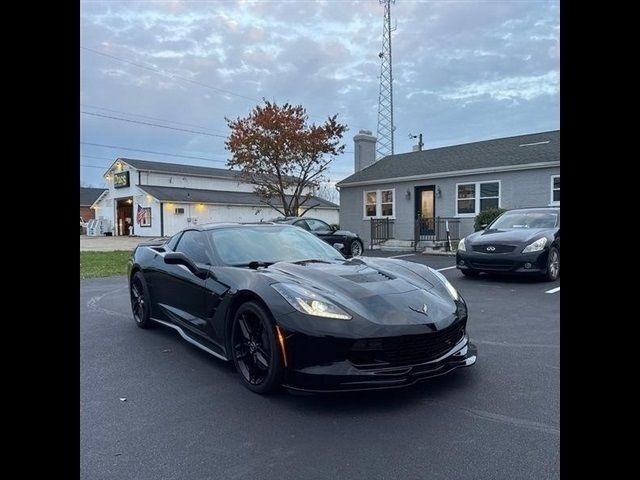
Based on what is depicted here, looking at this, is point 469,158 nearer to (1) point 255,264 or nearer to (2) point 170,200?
(1) point 255,264

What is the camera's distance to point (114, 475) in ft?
7.75

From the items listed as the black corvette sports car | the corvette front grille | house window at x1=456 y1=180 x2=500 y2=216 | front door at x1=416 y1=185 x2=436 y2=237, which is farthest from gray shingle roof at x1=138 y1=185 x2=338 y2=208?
the corvette front grille

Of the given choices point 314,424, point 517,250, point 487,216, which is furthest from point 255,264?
point 487,216

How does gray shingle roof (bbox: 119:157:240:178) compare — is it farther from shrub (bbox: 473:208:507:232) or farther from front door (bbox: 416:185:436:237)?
shrub (bbox: 473:208:507:232)

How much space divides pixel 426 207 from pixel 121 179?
27.8m

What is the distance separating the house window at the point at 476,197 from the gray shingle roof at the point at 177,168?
80.4 feet

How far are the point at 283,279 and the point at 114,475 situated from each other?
5.42 feet

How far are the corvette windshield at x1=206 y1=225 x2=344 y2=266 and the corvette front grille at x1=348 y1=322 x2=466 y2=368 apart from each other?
1.42 metres

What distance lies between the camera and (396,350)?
304cm

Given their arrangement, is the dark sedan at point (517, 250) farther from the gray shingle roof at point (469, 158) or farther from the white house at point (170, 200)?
the white house at point (170, 200)

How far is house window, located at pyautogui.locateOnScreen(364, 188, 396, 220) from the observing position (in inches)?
760
